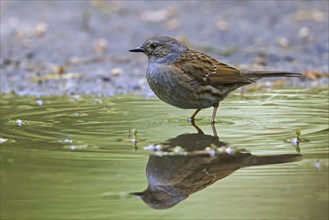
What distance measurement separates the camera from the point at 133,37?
12.9 m

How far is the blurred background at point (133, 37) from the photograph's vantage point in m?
11.1

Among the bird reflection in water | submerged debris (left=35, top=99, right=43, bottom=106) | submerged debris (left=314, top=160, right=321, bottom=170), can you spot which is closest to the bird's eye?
submerged debris (left=35, top=99, right=43, bottom=106)

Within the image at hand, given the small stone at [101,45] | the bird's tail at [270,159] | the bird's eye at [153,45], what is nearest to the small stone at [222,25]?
the small stone at [101,45]

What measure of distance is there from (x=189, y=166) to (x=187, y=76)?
230 cm

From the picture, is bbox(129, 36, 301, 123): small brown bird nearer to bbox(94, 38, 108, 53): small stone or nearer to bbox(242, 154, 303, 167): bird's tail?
bbox(242, 154, 303, 167): bird's tail

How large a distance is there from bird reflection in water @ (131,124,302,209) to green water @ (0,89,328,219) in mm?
15

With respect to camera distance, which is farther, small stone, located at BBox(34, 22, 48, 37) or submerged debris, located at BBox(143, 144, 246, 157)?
small stone, located at BBox(34, 22, 48, 37)

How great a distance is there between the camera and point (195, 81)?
293 inches

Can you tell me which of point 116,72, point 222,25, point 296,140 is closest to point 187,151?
point 296,140

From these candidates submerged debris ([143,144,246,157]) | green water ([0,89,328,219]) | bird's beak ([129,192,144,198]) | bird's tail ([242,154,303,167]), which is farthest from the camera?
submerged debris ([143,144,246,157])

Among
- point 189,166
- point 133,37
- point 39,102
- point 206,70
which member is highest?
point 133,37

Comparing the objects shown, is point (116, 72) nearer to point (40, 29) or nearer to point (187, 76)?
point (40, 29)

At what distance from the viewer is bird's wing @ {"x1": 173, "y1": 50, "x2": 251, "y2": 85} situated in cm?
747

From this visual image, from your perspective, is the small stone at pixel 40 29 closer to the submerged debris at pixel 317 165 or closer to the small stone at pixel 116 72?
the small stone at pixel 116 72
